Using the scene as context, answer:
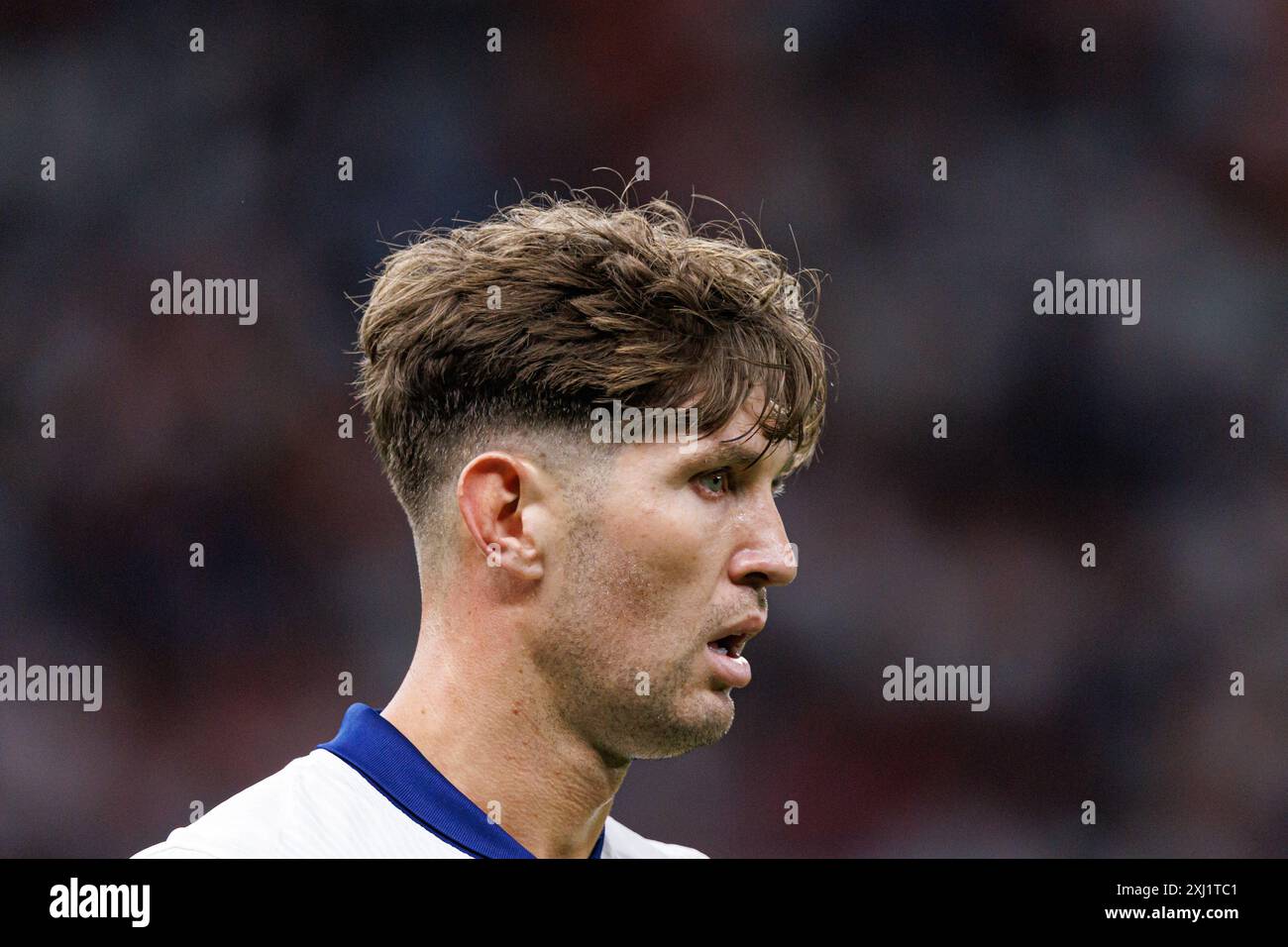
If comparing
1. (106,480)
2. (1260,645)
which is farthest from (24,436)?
(1260,645)

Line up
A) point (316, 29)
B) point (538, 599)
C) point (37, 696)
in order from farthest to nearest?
point (316, 29) → point (37, 696) → point (538, 599)

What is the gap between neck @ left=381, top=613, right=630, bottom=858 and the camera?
2375 mm

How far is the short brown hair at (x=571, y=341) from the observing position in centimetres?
239

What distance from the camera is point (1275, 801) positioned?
6.89 meters

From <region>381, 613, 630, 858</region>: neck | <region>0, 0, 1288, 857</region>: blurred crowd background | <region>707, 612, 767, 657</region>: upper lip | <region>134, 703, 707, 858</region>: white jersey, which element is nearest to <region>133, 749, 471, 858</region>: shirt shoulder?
<region>134, 703, 707, 858</region>: white jersey

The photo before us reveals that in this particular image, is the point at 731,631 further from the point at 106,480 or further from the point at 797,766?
the point at 106,480

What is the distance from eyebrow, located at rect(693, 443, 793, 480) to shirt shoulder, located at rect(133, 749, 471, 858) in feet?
2.49

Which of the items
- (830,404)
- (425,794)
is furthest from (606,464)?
(830,404)

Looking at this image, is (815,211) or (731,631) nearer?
(731,631)

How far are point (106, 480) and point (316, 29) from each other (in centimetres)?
251

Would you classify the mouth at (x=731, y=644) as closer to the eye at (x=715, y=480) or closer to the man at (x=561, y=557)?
the man at (x=561, y=557)

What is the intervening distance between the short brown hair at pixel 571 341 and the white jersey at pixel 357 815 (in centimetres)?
43

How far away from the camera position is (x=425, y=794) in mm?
2363

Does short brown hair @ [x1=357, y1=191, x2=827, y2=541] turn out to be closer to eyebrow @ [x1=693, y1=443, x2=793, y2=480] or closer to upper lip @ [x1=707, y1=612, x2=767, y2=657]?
eyebrow @ [x1=693, y1=443, x2=793, y2=480]
